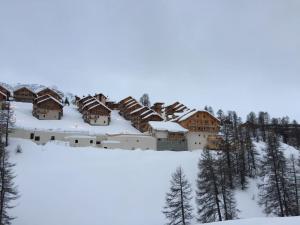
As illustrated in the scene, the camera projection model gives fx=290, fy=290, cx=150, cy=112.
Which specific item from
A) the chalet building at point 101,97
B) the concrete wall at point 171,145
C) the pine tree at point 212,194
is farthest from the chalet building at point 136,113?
the pine tree at point 212,194

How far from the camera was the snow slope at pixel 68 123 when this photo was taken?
66.3 metres

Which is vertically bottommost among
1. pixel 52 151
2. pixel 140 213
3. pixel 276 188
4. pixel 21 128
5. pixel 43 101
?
pixel 140 213

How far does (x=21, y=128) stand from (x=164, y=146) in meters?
31.4

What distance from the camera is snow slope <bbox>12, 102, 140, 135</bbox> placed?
66.3m

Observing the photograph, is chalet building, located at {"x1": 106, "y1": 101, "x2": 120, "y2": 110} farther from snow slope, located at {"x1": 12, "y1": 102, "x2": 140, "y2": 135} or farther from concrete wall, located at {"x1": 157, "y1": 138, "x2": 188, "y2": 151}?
concrete wall, located at {"x1": 157, "y1": 138, "x2": 188, "y2": 151}

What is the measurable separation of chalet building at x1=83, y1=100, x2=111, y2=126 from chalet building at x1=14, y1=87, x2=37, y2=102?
84.2 ft

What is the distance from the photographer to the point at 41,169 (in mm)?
43812

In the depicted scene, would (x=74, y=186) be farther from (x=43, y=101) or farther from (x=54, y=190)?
(x=43, y=101)

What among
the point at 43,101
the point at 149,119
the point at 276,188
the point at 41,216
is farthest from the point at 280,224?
the point at 43,101

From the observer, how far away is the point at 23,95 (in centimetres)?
9519

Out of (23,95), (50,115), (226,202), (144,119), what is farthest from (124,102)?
(226,202)

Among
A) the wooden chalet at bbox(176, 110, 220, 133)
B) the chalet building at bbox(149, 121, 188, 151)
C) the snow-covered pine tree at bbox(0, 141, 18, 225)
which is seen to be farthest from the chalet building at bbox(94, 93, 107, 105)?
the snow-covered pine tree at bbox(0, 141, 18, 225)

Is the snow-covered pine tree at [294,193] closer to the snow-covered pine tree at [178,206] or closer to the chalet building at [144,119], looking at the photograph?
the snow-covered pine tree at [178,206]

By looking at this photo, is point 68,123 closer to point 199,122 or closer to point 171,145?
point 171,145
